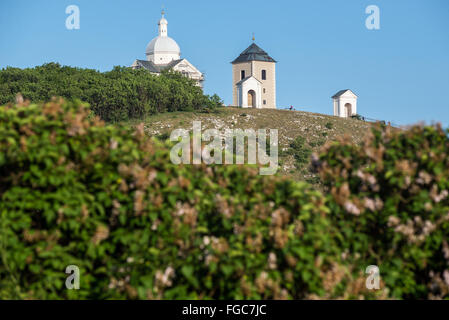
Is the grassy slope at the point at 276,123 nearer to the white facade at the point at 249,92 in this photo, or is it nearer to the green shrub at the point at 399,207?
the white facade at the point at 249,92

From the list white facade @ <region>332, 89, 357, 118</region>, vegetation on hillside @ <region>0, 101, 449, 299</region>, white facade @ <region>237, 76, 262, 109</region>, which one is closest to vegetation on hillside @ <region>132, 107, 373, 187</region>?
white facade @ <region>237, 76, 262, 109</region>

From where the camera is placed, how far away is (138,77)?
64.1m

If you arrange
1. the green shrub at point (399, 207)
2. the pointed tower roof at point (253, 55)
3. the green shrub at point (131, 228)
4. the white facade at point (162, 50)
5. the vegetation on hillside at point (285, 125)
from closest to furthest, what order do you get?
1. the green shrub at point (131, 228)
2. the green shrub at point (399, 207)
3. the vegetation on hillside at point (285, 125)
4. the pointed tower roof at point (253, 55)
5. the white facade at point (162, 50)

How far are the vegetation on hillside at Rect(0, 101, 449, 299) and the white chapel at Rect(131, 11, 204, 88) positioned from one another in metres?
91.0

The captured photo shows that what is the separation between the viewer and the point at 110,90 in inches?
2325

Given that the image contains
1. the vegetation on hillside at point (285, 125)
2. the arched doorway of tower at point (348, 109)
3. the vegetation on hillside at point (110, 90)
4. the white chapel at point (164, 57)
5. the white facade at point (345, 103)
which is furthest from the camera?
the white chapel at point (164, 57)

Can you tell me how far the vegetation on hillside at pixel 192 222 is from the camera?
625 cm

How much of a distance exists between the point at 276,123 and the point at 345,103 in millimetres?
23155

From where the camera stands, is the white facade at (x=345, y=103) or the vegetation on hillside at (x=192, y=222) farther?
the white facade at (x=345, y=103)

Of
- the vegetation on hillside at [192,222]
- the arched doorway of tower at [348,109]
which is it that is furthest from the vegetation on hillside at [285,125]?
the vegetation on hillside at [192,222]

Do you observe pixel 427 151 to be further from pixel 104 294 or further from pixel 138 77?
pixel 138 77

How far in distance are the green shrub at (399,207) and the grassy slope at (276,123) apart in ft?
150

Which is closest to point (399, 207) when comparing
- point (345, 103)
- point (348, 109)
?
point (345, 103)

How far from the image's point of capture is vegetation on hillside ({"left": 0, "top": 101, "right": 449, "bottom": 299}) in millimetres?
6250
